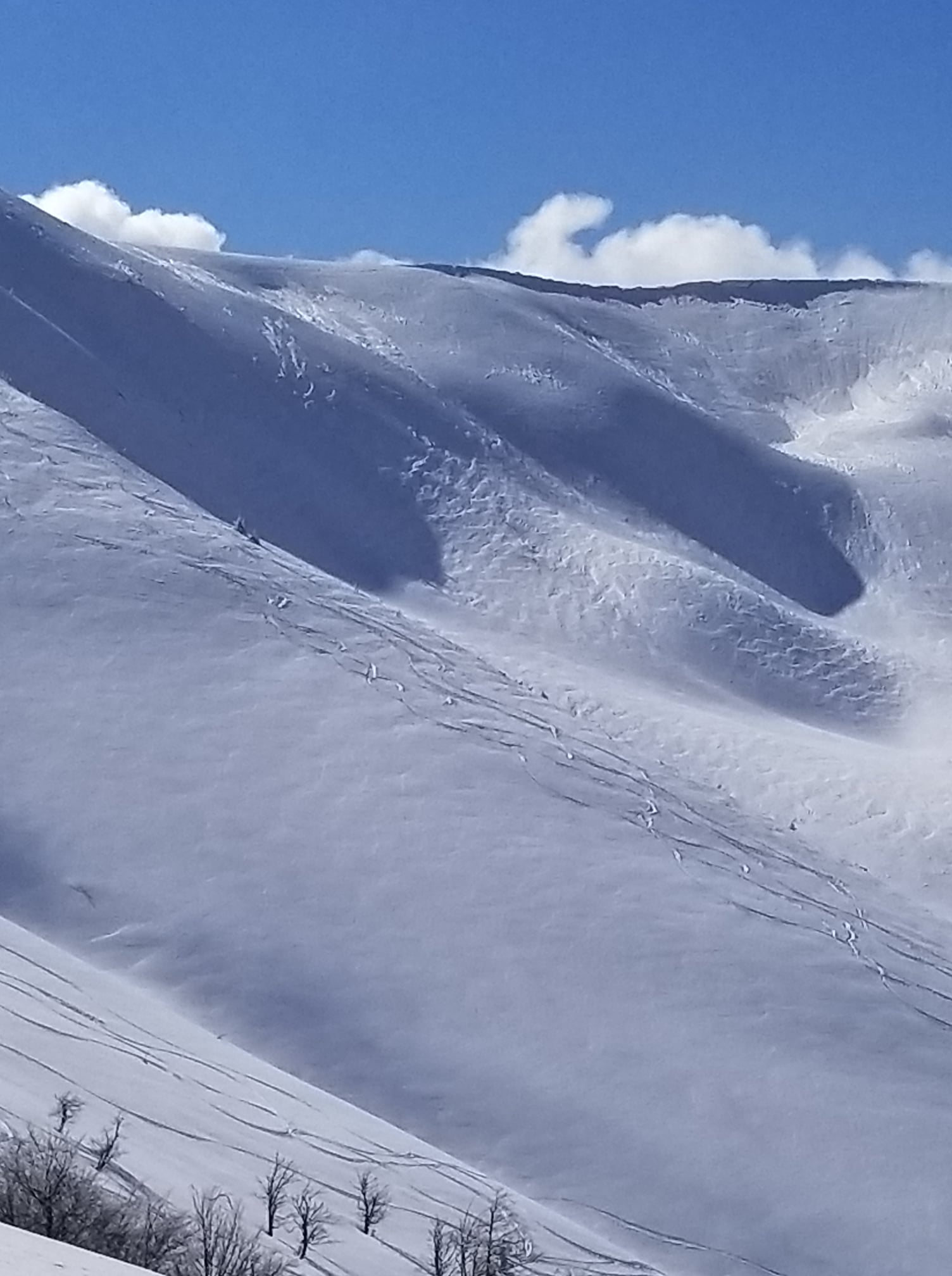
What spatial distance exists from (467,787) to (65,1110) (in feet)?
34.6

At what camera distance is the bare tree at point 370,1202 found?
12570 millimetres

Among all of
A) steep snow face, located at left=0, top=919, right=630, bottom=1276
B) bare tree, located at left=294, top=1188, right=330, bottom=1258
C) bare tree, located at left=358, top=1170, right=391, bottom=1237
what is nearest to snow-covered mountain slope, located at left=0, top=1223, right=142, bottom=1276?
steep snow face, located at left=0, top=919, right=630, bottom=1276

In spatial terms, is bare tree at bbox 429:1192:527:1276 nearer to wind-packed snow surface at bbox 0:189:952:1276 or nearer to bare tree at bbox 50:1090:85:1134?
wind-packed snow surface at bbox 0:189:952:1276

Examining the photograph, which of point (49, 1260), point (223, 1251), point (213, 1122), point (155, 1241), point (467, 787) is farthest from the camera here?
point (467, 787)

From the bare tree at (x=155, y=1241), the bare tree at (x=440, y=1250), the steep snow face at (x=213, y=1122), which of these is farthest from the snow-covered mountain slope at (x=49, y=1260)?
the bare tree at (x=440, y=1250)

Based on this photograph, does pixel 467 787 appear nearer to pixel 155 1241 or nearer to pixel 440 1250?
pixel 440 1250

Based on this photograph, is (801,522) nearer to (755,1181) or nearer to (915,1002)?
(915,1002)

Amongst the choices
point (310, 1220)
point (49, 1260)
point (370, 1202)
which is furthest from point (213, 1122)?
point (49, 1260)

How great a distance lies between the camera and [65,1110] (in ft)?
39.2

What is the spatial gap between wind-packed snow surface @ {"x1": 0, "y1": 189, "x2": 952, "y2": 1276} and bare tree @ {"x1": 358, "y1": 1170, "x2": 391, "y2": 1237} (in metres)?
0.26

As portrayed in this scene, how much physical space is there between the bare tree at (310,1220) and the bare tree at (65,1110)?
76.5 inches

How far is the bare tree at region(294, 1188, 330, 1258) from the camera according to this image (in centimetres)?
1115

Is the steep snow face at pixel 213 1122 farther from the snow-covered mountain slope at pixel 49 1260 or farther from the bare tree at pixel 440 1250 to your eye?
the snow-covered mountain slope at pixel 49 1260

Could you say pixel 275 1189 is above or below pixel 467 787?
below
